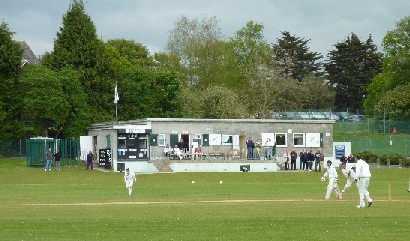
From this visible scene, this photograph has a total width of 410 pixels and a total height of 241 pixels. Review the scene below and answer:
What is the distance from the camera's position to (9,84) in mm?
89125

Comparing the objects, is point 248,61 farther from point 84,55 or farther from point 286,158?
point 286,158

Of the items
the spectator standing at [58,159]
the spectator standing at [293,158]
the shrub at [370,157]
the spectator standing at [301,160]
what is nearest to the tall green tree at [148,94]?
the spectator standing at [58,159]

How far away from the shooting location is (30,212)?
35906 millimetres

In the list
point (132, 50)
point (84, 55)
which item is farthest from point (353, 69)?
point (84, 55)

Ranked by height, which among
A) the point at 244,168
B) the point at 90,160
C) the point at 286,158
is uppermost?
the point at 90,160

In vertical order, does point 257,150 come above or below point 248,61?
below

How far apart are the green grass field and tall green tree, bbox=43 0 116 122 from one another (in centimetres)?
3505

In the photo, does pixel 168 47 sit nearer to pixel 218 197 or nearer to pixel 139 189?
pixel 139 189

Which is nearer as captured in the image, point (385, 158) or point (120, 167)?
point (120, 167)

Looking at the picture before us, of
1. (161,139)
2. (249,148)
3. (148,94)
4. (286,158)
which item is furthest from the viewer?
(148,94)

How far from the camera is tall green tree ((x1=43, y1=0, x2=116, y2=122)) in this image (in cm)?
9456

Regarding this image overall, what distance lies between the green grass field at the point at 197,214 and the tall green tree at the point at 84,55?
35.0m

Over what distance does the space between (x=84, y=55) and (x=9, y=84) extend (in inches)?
370

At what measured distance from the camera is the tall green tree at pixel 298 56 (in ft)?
503
